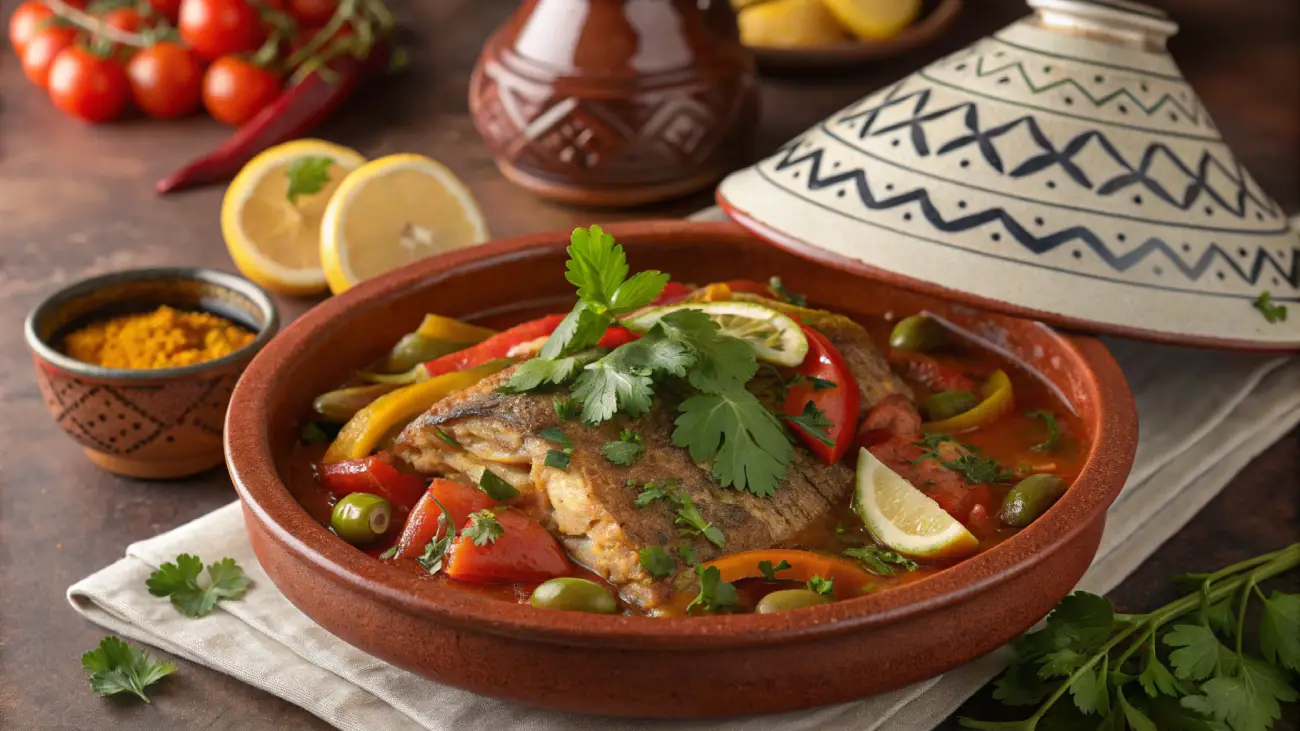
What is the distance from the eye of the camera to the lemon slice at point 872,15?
5.68m

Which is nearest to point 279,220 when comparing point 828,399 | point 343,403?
point 343,403

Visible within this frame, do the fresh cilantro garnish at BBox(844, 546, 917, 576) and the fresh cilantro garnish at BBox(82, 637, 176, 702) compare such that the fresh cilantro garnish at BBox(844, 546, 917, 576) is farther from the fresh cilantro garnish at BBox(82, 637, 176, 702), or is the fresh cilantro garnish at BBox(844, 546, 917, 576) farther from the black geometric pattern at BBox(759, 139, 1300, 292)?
the fresh cilantro garnish at BBox(82, 637, 176, 702)

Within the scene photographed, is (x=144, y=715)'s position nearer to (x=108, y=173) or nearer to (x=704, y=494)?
(x=704, y=494)

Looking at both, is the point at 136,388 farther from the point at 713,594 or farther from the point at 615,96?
the point at 615,96

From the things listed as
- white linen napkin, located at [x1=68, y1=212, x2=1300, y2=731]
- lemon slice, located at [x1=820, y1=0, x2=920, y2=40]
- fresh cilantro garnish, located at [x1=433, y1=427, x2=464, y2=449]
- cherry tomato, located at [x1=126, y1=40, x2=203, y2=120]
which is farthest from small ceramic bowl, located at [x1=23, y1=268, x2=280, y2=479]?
lemon slice, located at [x1=820, y1=0, x2=920, y2=40]

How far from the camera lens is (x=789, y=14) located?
5.66 meters

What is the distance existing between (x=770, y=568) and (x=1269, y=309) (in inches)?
66.9

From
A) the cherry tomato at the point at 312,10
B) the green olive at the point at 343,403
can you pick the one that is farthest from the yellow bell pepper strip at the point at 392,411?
the cherry tomato at the point at 312,10

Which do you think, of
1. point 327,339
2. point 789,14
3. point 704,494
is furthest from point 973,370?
point 789,14

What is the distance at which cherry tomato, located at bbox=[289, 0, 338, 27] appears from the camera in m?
6.02

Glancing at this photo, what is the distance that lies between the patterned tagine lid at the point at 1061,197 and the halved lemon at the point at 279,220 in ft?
4.62

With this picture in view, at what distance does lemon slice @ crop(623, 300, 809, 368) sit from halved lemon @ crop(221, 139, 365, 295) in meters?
1.72

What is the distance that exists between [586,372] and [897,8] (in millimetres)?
3511

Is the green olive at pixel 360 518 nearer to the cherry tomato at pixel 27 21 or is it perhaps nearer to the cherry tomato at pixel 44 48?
the cherry tomato at pixel 44 48
